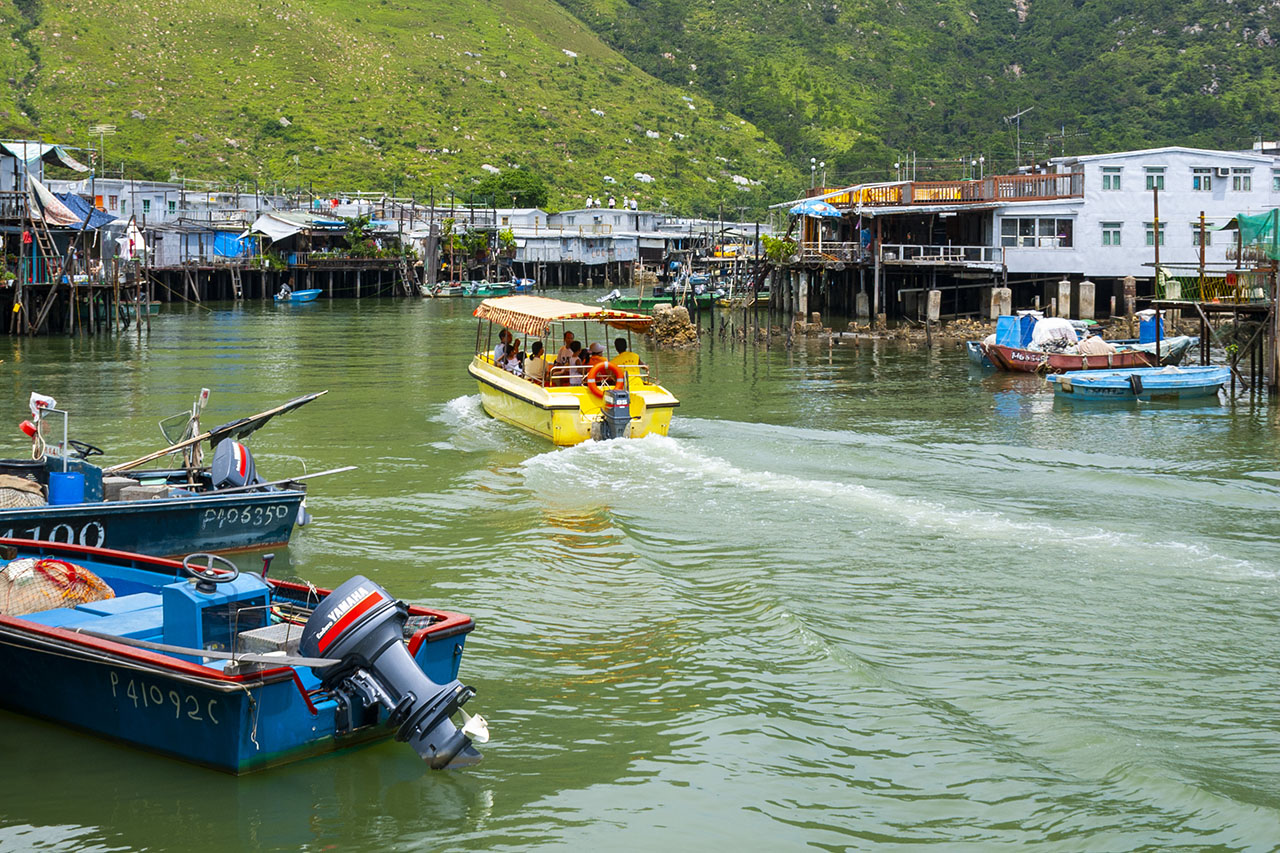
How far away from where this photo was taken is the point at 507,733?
1156cm

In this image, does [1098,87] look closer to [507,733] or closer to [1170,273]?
[1170,273]

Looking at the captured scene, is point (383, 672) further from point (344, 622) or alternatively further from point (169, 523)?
point (169, 523)

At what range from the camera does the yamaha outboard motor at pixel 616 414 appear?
24016 mm

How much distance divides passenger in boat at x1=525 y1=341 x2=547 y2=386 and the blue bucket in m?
12.2

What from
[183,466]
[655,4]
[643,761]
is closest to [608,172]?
[655,4]

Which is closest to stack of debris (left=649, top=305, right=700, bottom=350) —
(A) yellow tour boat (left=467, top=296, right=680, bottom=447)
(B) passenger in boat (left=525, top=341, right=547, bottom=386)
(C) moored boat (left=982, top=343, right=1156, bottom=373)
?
(C) moored boat (left=982, top=343, right=1156, bottom=373)

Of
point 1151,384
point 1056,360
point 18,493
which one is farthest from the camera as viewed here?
point 1056,360

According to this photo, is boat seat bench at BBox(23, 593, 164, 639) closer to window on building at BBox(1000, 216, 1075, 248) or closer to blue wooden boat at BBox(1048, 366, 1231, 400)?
blue wooden boat at BBox(1048, 366, 1231, 400)

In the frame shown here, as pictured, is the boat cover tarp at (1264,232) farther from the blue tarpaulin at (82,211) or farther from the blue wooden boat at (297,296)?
the blue wooden boat at (297,296)

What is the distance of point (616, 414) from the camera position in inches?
949

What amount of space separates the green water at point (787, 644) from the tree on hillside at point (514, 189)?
90.3 meters

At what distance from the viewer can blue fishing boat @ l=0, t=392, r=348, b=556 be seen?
15.5 m

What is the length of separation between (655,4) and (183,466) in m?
180

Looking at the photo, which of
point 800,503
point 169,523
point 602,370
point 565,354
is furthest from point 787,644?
point 565,354
